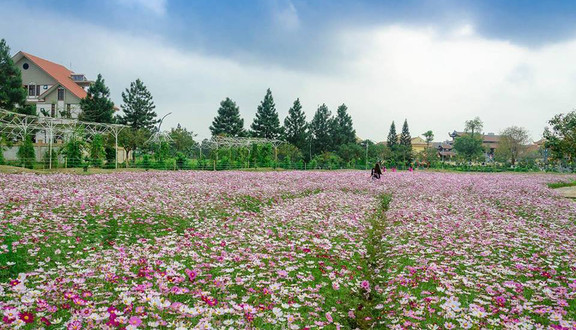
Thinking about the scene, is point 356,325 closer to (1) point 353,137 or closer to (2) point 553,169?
(2) point 553,169

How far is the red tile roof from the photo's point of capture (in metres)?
58.2

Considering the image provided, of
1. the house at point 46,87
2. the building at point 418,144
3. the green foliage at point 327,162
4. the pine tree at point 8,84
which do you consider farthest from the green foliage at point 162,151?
the building at point 418,144

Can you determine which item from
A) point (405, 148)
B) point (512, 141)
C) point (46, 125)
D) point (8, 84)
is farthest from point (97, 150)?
point (512, 141)

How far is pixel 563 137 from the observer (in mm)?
32438

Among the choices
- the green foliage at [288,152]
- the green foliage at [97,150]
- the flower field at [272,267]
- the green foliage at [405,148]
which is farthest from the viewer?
the green foliage at [405,148]

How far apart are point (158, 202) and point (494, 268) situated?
8.83 metres

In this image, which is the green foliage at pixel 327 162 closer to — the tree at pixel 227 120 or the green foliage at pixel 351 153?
the green foliage at pixel 351 153

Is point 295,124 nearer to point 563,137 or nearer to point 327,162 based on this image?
point 327,162

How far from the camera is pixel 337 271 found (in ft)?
20.8

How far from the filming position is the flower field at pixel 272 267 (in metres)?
4.33

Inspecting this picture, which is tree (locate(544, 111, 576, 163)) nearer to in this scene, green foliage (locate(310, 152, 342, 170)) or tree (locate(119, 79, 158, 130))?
green foliage (locate(310, 152, 342, 170))

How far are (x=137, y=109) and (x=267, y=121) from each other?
79.8ft

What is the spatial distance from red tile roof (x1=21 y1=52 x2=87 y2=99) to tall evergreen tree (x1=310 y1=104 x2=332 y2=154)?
41890 mm

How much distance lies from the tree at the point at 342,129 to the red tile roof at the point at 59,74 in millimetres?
46259
